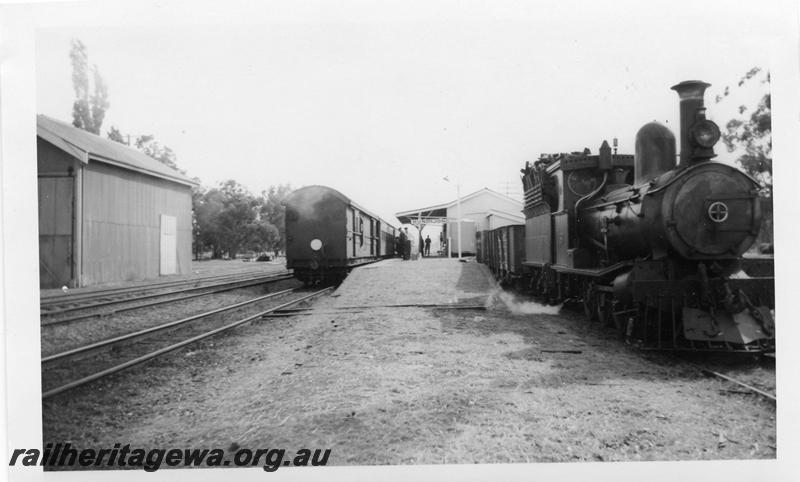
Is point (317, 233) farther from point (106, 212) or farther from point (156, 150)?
point (156, 150)

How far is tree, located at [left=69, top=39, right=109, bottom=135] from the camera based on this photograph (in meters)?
3.62

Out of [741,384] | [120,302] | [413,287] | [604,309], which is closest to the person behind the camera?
[741,384]

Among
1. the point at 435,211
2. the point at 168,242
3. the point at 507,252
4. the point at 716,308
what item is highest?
the point at 435,211

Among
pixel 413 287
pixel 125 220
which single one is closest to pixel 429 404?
pixel 413 287

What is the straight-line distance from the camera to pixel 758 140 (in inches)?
148

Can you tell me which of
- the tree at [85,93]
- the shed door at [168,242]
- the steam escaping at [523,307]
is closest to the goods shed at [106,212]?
the shed door at [168,242]

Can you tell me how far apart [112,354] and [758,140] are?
620 cm

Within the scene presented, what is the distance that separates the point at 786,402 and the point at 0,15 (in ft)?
21.9

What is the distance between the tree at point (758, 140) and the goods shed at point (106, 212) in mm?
5333

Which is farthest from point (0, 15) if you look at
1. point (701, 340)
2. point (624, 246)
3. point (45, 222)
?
point (701, 340)

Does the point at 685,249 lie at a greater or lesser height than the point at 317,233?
lesser

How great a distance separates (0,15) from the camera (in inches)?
139

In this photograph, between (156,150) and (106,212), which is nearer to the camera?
(156,150)

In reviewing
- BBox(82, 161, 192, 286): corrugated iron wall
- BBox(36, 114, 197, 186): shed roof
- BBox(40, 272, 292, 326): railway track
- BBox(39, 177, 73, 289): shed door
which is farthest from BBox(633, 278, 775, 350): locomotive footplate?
BBox(82, 161, 192, 286): corrugated iron wall
